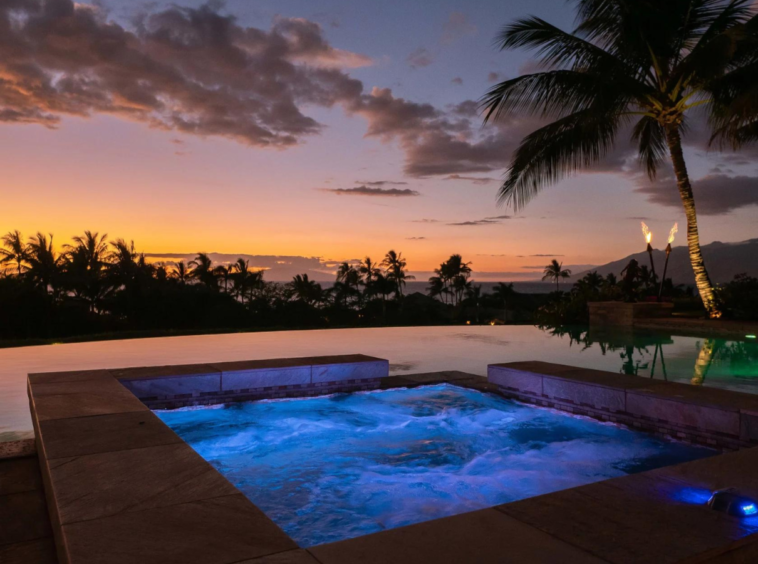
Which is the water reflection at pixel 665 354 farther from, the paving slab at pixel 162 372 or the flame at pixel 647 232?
the paving slab at pixel 162 372

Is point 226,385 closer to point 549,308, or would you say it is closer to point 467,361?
point 467,361

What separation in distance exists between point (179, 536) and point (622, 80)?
44.4 ft

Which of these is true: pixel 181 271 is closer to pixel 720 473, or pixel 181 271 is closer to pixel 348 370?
pixel 348 370

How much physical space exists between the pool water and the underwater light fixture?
1.77 m

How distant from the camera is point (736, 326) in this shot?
12.7m

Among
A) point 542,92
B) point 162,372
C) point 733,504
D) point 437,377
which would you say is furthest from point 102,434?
point 542,92

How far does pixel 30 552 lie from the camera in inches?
90.3

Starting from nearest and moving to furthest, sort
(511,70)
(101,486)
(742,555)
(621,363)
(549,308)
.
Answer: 1. (742,555)
2. (101,486)
3. (621,363)
4. (511,70)
5. (549,308)

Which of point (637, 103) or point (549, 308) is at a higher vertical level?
point (637, 103)

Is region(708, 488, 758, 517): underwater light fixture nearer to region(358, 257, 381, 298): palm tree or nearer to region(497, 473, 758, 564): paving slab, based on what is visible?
region(497, 473, 758, 564): paving slab

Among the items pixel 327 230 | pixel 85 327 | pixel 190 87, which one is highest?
pixel 190 87

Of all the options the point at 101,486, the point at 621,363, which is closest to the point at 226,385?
the point at 101,486

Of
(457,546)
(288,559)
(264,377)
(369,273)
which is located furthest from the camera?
(369,273)

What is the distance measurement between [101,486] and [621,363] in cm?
782
